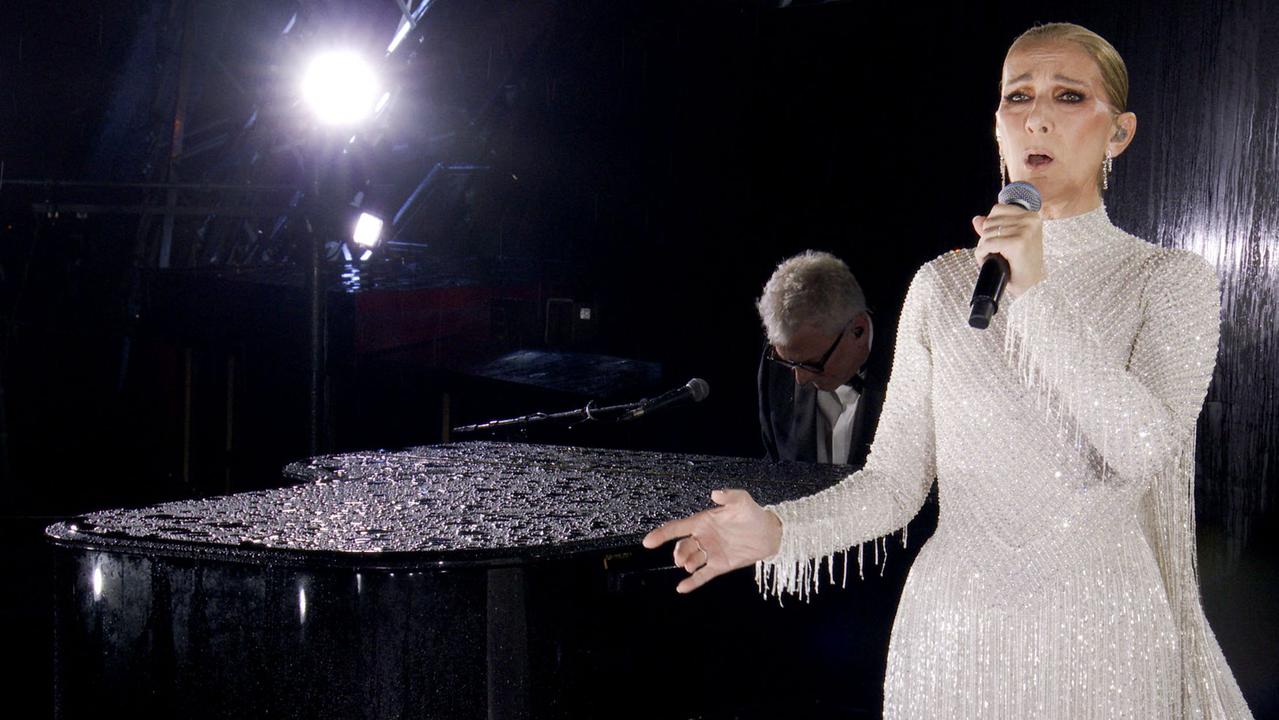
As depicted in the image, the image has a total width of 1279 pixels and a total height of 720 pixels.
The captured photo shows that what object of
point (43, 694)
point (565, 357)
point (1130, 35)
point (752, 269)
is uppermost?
point (1130, 35)

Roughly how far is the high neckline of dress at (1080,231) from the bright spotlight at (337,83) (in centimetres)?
513

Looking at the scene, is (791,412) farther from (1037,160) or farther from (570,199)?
(570,199)

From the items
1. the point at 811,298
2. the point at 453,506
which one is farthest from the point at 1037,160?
the point at 811,298

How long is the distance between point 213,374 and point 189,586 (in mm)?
5629

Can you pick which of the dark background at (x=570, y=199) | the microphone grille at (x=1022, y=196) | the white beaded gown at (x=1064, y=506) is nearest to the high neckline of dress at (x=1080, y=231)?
the white beaded gown at (x=1064, y=506)

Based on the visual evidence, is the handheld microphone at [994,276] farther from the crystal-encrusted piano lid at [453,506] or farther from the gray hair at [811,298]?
the gray hair at [811,298]

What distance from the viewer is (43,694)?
427cm

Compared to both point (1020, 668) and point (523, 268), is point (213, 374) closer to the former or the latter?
point (523, 268)

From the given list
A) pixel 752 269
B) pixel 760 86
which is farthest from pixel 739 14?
pixel 752 269

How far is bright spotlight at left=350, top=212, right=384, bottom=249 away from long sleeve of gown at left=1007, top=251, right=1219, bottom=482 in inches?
325

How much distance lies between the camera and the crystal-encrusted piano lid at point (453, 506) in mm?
2258

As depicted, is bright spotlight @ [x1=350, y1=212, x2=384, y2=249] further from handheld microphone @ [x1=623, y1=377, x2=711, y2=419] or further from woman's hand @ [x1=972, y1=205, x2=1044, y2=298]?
woman's hand @ [x1=972, y1=205, x2=1044, y2=298]

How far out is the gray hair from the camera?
3850mm

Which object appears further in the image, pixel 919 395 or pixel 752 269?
pixel 752 269
